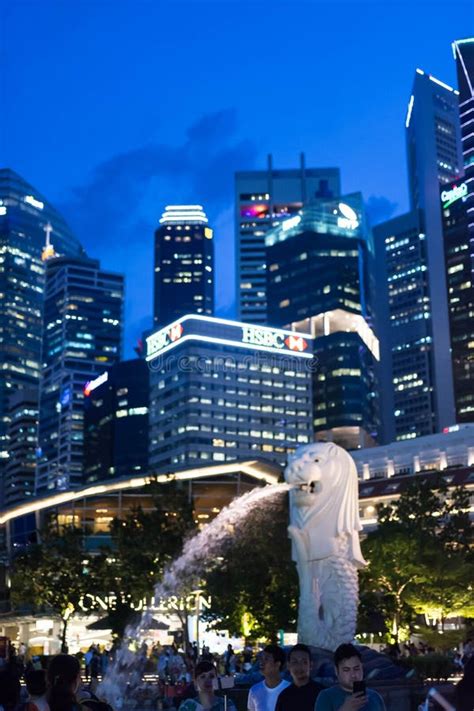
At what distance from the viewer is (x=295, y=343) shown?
17500 cm

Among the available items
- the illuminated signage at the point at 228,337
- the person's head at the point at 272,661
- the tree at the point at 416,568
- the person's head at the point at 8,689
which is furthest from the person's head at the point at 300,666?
the illuminated signage at the point at 228,337

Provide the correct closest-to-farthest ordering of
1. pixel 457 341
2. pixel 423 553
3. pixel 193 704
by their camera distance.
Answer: pixel 193 704 < pixel 423 553 < pixel 457 341

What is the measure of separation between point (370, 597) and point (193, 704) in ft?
130

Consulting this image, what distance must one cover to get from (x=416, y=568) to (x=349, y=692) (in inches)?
1568

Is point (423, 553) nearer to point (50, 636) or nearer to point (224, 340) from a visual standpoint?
point (50, 636)

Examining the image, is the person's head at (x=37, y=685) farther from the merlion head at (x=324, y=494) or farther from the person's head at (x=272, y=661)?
the merlion head at (x=324, y=494)

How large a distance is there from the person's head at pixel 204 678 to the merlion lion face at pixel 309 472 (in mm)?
16002

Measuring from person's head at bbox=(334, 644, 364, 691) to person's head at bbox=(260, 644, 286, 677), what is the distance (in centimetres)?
199

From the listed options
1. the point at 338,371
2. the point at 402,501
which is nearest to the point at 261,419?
the point at 338,371

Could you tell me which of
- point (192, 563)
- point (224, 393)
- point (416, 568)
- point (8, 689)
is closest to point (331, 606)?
point (8, 689)

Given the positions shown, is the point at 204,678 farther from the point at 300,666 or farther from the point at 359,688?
the point at 359,688

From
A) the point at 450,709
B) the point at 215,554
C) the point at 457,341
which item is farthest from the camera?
the point at 457,341

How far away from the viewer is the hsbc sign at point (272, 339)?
16700cm

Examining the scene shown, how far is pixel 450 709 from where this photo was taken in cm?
520
